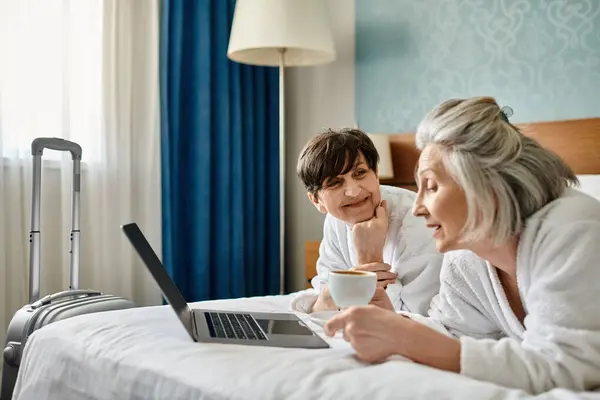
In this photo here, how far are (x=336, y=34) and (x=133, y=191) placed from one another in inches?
55.3

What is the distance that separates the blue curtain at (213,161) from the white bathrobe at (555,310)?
2.41m

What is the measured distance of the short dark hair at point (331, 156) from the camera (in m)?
1.71

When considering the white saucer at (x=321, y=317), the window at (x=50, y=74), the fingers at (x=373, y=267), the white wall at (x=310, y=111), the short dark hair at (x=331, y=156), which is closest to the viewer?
the white saucer at (x=321, y=317)

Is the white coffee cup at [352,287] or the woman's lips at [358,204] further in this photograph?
the woman's lips at [358,204]

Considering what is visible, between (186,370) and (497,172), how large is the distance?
22.7 inches

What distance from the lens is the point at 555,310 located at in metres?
0.97

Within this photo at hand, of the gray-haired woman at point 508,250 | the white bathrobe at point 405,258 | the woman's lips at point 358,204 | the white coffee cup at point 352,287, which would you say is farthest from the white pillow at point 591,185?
the white coffee cup at point 352,287

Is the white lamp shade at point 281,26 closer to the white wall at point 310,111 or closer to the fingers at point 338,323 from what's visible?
the white wall at point 310,111

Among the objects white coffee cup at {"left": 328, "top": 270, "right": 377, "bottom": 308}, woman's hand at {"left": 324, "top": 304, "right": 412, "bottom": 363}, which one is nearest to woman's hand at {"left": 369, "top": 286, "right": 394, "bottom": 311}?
white coffee cup at {"left": 328, "top": 270, "right": 377, "bottom": 308}

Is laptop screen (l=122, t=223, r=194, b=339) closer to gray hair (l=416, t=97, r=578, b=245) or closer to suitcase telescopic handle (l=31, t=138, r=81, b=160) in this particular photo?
gray hair (l=416, t=97, r=578, b=245)

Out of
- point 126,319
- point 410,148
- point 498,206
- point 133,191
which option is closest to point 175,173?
point 133,191

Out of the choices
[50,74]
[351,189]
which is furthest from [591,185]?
[50,74]

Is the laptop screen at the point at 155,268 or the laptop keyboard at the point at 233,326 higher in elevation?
the laptop screen at the point at 155,268

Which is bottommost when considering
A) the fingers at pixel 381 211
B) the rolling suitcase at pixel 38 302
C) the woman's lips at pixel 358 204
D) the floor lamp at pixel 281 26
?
the rolling suitcase at pixel 38 302
